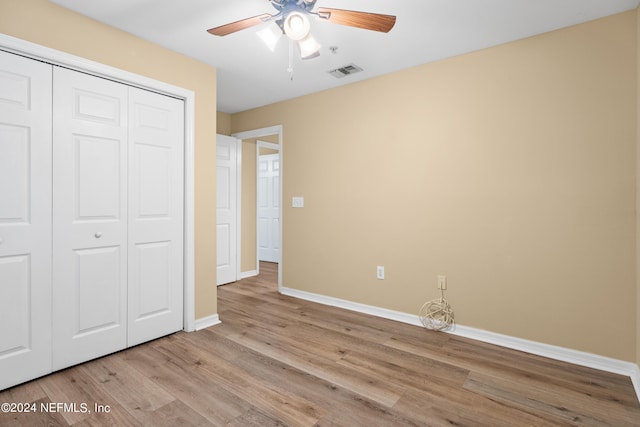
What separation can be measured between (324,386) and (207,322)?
146 centimetres

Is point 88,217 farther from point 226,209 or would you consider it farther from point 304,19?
point 226,209

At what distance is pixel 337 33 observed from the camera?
2566 mm

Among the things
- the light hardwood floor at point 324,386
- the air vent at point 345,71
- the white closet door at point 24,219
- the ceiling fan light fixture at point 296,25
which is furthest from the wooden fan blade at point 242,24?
the light hardwood floor at point 324,386

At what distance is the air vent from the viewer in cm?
317

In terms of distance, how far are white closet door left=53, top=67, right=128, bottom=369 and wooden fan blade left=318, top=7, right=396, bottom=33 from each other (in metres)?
1.70

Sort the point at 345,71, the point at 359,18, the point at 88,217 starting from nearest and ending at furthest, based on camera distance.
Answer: the point at 359,18
the point at 88,217
the point at 345,71

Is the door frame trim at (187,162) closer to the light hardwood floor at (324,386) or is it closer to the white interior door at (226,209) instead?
the light hardwood floor at (324,386)

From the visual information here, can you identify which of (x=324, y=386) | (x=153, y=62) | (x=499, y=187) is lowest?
(x=324, y=386)

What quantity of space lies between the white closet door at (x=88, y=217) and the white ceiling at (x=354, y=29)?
563mm

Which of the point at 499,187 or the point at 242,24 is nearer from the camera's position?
the point at 242,24

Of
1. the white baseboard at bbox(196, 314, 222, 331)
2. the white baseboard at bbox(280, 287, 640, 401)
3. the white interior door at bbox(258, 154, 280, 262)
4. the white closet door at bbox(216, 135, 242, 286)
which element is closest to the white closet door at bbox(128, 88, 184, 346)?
the white baseboard at bbox(196, 314, 222, 331)

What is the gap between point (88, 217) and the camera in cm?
238

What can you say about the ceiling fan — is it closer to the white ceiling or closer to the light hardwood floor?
the white ceiling

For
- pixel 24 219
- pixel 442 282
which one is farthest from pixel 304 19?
pixel 442 282
